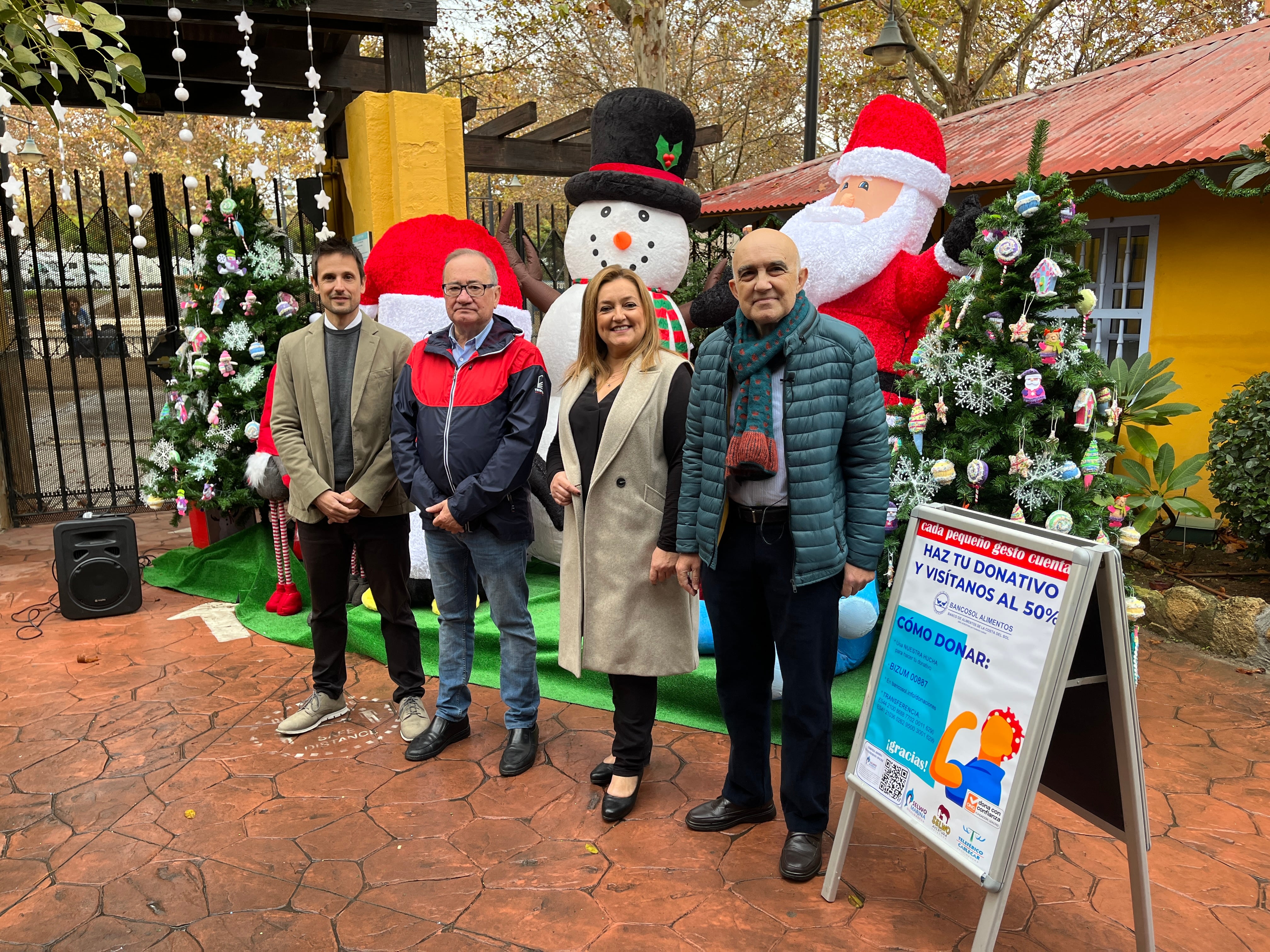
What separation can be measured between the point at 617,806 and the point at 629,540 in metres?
0.95

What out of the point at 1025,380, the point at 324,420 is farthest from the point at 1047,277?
the point at 324,420

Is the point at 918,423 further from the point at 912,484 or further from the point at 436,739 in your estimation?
the point at 436,739

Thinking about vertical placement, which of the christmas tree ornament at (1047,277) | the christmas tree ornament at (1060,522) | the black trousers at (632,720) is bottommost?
the black trousers at (632,720)

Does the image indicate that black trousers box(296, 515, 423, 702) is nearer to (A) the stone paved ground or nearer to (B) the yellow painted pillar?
(A) the stone paved ground

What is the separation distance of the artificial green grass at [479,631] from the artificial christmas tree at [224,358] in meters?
0.53

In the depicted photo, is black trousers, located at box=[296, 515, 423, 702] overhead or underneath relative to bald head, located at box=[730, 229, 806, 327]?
underneath

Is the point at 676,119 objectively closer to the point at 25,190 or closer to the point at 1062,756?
the point at 1062,756

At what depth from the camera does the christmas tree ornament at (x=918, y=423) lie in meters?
3.76

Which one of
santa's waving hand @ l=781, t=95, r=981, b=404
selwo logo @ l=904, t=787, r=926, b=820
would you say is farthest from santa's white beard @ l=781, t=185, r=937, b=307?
selwo logo @ l=904, t=787, r=926, b=820

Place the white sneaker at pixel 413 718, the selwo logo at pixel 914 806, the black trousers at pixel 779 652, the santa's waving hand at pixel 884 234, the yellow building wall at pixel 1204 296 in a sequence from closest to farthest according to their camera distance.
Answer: the selwo logo at pixel 914 806
the black trousers at pixel 779 652
the white sneaker at pixel 413 718
the santa's waving hand at pixel 884 234
the yellow building wall at pixel 1204 296

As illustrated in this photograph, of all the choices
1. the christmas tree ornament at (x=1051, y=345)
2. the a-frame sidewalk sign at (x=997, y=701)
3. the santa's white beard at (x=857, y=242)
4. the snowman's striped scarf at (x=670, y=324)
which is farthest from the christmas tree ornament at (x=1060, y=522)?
the snowman's striped scarf at (x=670, y=324)

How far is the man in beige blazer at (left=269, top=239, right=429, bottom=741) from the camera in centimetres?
351

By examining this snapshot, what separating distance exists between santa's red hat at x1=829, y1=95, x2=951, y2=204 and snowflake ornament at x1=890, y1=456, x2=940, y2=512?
6.09 ft

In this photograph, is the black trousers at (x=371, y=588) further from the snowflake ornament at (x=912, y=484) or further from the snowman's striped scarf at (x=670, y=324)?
the snowflake ornament at (x=912, y=484)
